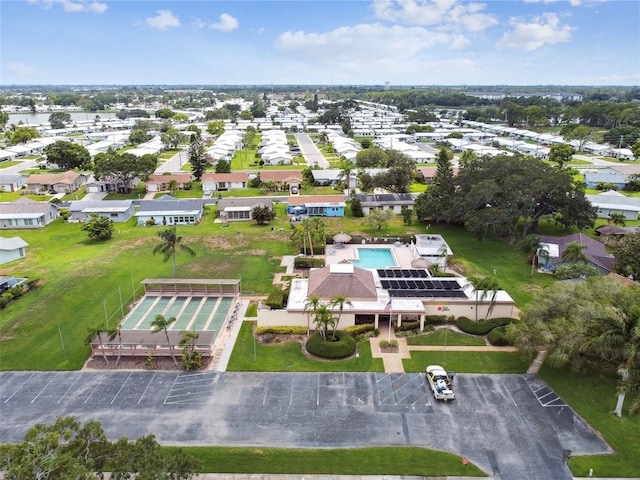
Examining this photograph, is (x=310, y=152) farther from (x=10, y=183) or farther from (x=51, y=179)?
(x=10, y=183)

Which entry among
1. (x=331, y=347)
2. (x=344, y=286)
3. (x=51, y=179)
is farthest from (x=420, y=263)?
(x=51, y=179)

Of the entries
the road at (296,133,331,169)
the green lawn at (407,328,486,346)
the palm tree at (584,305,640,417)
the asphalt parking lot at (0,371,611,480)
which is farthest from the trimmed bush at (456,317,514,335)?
the road at (296,133,331,169)

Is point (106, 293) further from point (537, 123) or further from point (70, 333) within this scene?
point (537, 123)

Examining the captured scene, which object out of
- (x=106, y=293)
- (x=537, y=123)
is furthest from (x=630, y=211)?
(x=537, y=123)

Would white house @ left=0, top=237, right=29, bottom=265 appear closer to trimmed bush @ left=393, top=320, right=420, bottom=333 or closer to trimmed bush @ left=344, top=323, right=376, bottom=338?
trimmed bush @ left=344, top=323, right=376, bottom=338

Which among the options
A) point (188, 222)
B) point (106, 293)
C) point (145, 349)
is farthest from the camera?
point (188, 222)

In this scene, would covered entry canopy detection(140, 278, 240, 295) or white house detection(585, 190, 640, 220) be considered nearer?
covered entry canopy detection(140, 278, 240, 295)

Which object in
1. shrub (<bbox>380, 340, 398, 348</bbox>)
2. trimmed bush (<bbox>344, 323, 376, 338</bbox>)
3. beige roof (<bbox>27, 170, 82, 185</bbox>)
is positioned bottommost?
shrub (<bbox>380, 340, 398, 348</bbox>)
